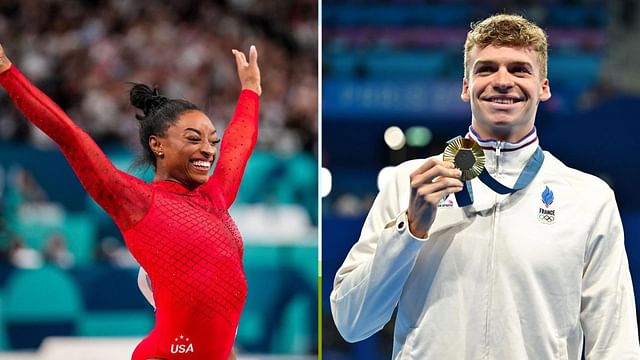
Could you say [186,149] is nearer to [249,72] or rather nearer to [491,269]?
[249,72]

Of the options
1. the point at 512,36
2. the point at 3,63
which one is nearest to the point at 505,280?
the point at 512,36

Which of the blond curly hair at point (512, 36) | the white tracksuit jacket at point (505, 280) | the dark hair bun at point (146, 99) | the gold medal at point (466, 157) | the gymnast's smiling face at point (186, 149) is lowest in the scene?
the white tracksuit jacket at point (505, 280)

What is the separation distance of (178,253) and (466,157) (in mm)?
883

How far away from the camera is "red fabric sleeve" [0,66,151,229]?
2.45m

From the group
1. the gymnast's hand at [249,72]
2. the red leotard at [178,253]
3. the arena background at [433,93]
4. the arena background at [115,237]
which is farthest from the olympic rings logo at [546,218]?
the arena background at [115,237]

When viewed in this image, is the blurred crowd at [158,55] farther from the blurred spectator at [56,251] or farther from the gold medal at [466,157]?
the gold medal at [466,157]

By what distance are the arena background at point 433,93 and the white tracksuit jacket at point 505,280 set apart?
170 centimetres

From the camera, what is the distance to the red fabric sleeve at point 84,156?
2449 millimetres

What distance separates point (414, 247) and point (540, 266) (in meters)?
0.36

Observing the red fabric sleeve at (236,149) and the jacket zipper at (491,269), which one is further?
the red fabric sleeve at (236,149)

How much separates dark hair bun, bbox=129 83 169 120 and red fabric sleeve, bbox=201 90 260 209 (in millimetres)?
248

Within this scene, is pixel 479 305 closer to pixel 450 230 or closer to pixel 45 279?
pixel 450 230

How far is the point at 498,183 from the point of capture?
7.66ft

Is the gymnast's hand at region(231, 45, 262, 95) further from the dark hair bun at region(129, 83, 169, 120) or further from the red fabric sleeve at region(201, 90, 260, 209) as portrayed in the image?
the dark hair bun at region(129, 83, 169, 120)
